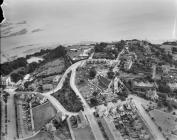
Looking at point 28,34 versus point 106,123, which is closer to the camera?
point 106,123

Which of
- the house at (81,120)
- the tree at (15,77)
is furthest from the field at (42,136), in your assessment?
the tree at (15,77)

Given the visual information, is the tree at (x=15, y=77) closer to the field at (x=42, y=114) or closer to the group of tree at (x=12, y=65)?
the group of tree at (x=12, y=65)

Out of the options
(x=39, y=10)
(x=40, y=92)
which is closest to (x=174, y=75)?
(x=40, y=92)

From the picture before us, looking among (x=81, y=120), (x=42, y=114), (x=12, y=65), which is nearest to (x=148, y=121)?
(x=81, y=120)

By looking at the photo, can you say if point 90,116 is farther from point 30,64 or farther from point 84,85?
point 30,64

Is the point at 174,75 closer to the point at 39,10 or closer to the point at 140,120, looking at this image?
the point at 140,120

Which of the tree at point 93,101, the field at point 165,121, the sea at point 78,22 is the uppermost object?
the sea at point 78,22

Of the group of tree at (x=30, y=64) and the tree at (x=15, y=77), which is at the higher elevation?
the group of tree at (x=30, y=64)
